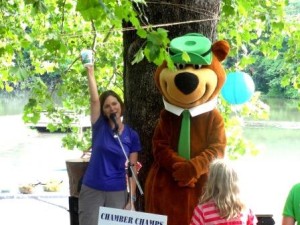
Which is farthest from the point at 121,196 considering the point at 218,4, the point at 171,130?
the point at 218,4

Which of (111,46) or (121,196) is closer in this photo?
(121,196)

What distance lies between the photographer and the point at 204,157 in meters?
3.46

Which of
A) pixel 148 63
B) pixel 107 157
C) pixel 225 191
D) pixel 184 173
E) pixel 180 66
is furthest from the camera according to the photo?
pixel 148 63

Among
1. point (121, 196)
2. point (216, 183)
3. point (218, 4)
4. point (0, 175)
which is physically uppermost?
point (218, 4)

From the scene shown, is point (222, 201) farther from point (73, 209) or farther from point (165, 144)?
point (73, 209)

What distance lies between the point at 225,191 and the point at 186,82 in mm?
882

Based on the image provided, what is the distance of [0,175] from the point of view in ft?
56.2

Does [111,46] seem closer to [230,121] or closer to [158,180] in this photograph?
[230,121]

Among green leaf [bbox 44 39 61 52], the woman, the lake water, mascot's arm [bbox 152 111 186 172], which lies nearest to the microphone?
the woman

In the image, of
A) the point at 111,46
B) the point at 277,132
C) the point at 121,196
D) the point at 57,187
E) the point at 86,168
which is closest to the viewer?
the point at 121,196

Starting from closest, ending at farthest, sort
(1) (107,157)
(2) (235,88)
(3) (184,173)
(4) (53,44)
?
1. (4) (53,44)
2. (3) (184,173)
3. (1) (107,157)
4. (2) (235,88)

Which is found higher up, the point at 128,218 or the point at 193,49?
the point at 193,49

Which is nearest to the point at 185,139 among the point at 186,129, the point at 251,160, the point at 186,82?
the point at 186,129

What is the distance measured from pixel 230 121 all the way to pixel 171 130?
3.36 meters
